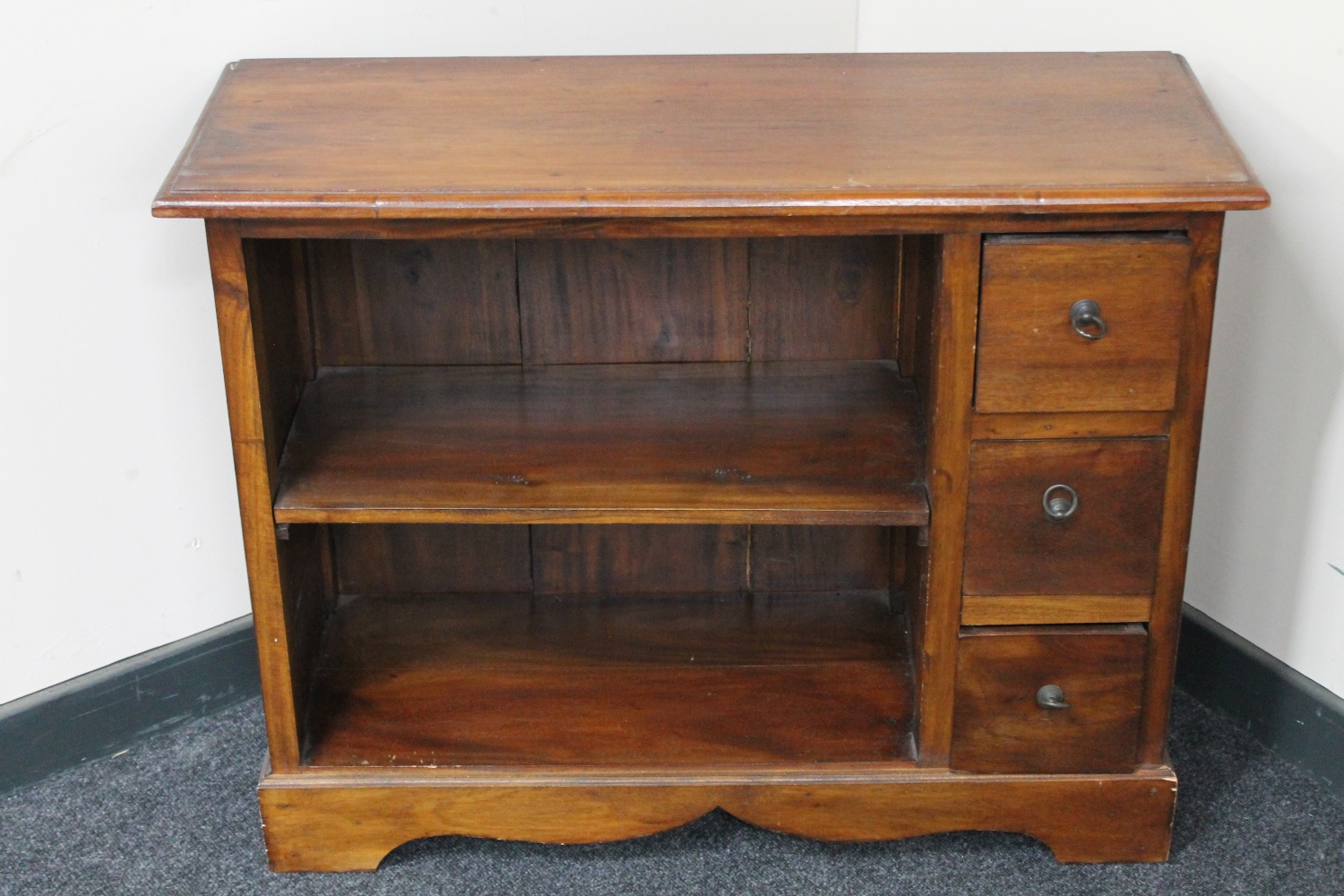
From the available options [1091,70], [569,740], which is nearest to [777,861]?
[569,740]

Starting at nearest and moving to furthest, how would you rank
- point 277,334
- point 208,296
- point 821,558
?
point 277,334, point 208,296, point 821,558

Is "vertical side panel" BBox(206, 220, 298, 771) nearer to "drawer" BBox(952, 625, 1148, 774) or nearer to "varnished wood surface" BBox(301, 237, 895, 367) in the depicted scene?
"varnished wood surface" BBox(301, 237, 895, 367)

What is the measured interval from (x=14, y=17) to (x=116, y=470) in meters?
0.49

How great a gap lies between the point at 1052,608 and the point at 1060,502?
12cm

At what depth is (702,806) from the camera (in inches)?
59.2

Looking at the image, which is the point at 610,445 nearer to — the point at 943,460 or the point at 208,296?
the point at 943,460

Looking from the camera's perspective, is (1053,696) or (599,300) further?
(599,300)

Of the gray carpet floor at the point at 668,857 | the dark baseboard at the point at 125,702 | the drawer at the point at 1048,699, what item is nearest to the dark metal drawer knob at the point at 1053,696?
the drawer at the point at 1048,699

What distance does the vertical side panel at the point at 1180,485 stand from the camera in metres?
1.28

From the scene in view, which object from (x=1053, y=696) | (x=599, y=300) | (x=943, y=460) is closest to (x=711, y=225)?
(x=943, y=460)

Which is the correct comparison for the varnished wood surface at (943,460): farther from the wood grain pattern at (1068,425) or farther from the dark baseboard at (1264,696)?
the dark baseboard at (1264,696)

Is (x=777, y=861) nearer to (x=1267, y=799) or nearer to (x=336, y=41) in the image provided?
(x=1267, y=799)

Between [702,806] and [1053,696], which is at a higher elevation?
[1053,696]

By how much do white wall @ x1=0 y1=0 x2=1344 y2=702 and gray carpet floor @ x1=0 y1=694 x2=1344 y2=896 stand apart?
0.51 ft
